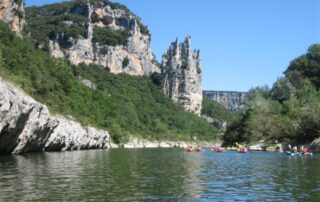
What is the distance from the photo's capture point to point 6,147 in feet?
185

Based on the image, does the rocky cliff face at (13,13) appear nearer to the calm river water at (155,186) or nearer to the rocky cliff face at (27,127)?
the rocky cliff face at (27,127)

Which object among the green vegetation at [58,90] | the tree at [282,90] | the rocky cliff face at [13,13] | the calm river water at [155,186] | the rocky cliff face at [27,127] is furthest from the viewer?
the tree at [282,90]

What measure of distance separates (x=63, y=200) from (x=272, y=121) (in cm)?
8707

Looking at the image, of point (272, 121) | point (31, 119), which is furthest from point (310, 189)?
point (272, 121)

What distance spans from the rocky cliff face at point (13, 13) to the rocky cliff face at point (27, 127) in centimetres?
3735

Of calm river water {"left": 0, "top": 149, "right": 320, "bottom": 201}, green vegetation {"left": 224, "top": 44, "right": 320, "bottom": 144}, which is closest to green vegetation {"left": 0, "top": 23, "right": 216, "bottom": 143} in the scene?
calm river water {"left": 0, "top": 149, "right": 320, "bottom": 201}

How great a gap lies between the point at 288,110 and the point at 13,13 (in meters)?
68.8

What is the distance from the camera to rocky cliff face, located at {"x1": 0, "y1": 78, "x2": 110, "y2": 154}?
48.4 meters

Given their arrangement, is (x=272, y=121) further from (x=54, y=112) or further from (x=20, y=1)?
(x=20, y=1)

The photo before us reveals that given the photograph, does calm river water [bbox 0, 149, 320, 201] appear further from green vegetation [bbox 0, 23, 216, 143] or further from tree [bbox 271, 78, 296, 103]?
tree [bbox 271, 78, 296, 103]

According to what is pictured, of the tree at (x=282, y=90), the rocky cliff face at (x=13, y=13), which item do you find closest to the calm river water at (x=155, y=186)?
the rocky cliff face at (x=13, y=13)

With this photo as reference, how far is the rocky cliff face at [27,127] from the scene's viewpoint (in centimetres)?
4838

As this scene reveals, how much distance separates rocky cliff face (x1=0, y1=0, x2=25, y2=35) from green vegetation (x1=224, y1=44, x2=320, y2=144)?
6133 cm

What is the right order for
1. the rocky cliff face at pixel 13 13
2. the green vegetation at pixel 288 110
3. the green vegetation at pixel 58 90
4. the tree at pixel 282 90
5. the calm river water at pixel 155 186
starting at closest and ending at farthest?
1. the calm river water at pixel 155 186
2. the green vegetation at pixel 58 90
3. the green vegetation at pixel 288 110
4. the rocky cliff face at pixel 13 13
5. the tree at pixel 282 90
